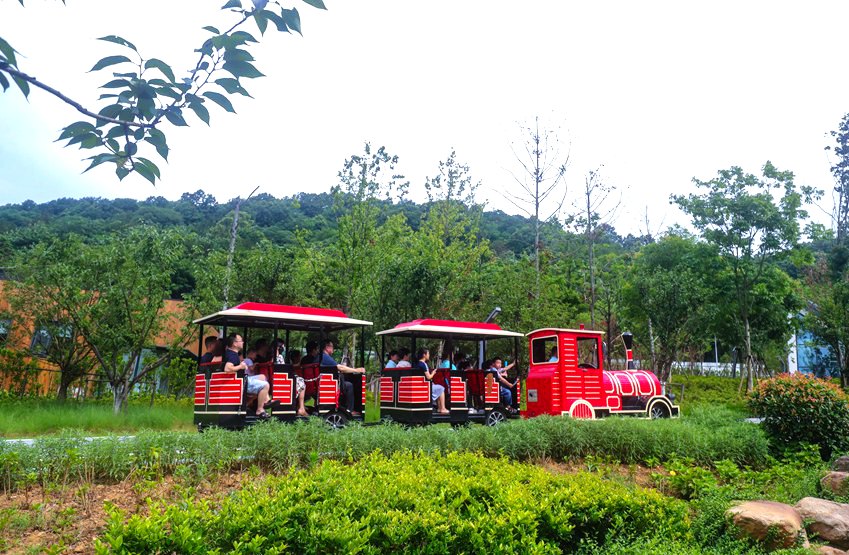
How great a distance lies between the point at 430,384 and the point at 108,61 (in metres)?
11.0

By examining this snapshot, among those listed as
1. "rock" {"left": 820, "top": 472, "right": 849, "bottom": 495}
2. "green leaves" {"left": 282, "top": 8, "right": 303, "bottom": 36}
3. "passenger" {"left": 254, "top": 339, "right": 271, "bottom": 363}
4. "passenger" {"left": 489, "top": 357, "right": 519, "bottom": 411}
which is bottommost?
"rock" {"left": 820, "top": 472, "right": 849, "bottom": 495}

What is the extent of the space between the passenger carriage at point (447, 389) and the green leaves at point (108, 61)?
10617 mm

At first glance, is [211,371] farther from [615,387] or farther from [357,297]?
[615,387]

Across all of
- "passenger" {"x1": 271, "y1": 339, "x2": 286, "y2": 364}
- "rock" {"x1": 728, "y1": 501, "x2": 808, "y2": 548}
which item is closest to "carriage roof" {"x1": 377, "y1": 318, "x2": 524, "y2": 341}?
"passenger" {"x1": 271, "y1": 339, "x2": 286, "y2": 364}

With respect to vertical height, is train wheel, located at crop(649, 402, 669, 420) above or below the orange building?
below

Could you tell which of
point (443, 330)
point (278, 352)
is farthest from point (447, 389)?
point (278, 352)

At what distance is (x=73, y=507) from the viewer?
5.29m

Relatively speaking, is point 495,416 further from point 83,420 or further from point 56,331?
point 56,331

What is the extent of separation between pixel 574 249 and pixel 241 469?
20711 millimetres

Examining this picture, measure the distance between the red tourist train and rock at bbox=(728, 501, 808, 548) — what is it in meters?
6.04

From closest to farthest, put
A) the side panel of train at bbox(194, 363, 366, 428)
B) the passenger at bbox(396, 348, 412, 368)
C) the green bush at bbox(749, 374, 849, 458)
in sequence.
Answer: the green bush at bbox(749, 374, 849, 458) < the side panel of train at bbox(194, 363, 366, 428) < the passenger at bbox(396, 348, 412, 368)

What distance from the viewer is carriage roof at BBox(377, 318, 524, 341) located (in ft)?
42.1

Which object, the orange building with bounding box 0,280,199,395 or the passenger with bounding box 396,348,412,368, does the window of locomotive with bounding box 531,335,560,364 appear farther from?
the orange building with bounding box 0,280,199,395

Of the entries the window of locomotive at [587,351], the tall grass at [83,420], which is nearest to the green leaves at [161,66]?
the tall grass at [83,420]
